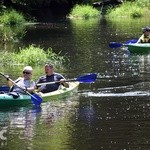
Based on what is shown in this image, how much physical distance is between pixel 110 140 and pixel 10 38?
21.6 m

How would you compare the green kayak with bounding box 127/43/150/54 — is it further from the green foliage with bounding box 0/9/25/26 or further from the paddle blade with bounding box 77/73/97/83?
the green foliage with bounding box 0/9/25/26

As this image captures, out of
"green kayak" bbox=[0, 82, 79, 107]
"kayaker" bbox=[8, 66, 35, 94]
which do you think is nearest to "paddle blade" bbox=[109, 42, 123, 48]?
"green kayak" bbox=[0, 82, 79, 107]

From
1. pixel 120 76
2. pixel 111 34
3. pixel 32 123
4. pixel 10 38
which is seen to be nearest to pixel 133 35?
pixel 111 34

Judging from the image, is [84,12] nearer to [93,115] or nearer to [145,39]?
[145,39]

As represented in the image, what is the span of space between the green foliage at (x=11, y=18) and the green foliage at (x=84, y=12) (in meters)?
8.67

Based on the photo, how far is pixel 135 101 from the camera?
15477 mm

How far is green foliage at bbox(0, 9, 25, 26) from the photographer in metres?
47.5

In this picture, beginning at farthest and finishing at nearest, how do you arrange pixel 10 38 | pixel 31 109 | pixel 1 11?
pixel 1 11 → pixel 10 38 → pixel 31 109

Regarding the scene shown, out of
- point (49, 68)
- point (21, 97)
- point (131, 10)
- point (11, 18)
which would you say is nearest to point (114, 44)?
point (49, 68)

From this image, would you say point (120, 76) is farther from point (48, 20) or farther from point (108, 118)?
point (48, 20)

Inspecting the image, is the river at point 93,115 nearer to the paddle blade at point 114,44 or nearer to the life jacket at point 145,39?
the paddle blade at point 114,44

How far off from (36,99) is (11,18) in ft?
112

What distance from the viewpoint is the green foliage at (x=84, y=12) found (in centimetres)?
5681

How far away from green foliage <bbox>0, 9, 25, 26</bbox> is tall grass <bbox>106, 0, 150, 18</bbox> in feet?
41.8
